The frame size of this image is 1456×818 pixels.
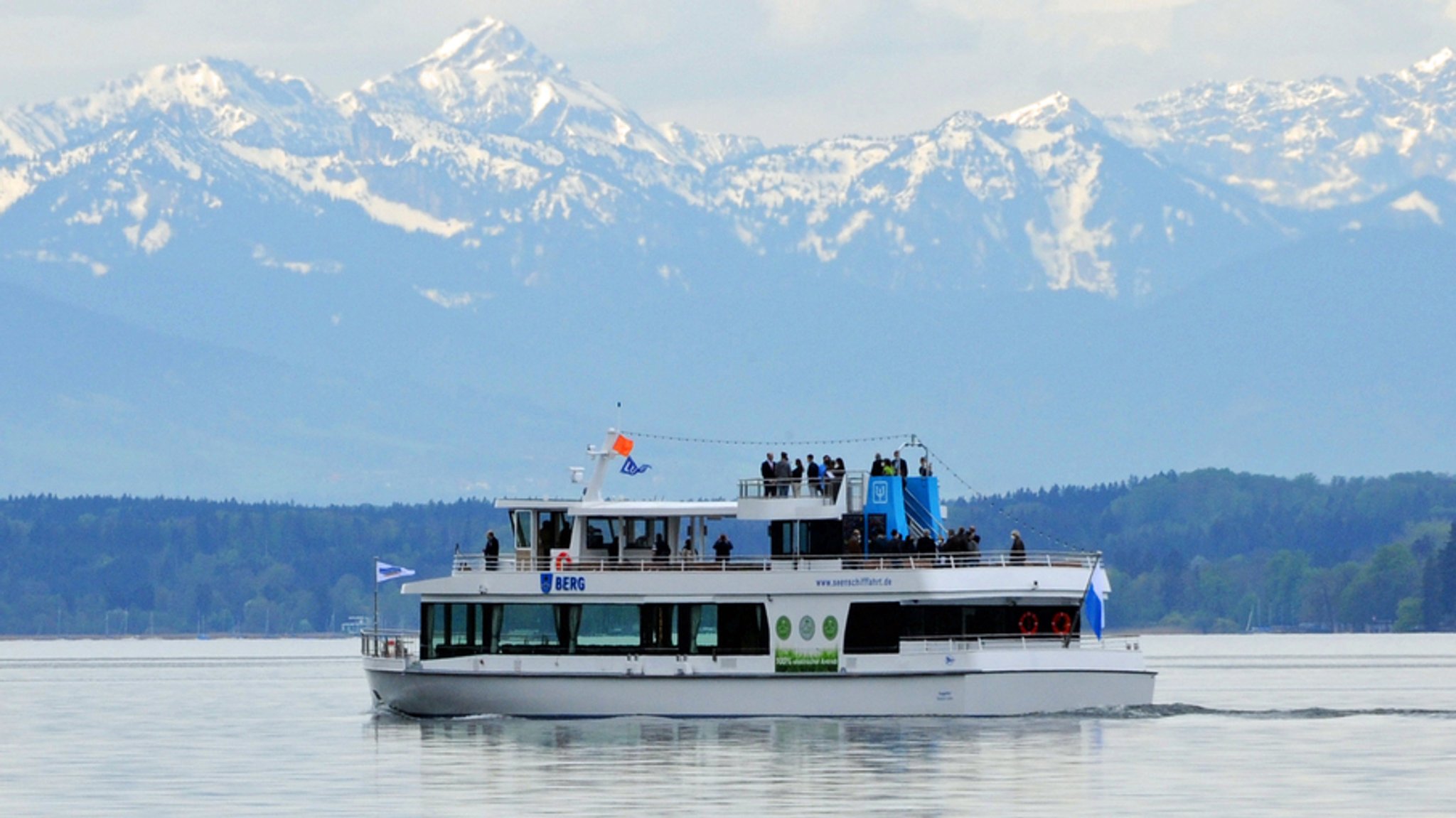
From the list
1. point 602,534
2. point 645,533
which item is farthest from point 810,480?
point 602,534

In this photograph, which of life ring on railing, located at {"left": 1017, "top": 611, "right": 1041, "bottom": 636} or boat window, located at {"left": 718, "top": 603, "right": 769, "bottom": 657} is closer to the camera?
life ring on railing, located at {"left": 1017, "top": 611, "right": 1041, "bottom": 636}

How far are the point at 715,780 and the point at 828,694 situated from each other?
1553 cm

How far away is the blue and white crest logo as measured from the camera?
7481 cm

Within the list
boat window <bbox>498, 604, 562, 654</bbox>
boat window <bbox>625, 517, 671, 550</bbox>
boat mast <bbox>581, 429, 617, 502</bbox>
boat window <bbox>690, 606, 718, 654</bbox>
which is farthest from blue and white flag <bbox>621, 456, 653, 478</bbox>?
boat window <bbox>690, 606, 718, 654</bbox>

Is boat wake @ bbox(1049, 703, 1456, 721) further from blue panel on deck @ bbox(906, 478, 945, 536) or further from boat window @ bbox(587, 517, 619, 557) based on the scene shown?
boat window @ bbox(587, 517, 619, 557)

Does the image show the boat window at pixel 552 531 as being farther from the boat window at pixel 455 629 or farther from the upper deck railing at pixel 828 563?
the boat window at pixel 455 629

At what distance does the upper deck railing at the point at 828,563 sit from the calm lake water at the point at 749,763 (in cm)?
373

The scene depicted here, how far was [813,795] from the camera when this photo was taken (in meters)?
54.2

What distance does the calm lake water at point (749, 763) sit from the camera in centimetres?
5322

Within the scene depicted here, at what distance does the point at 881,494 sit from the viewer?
7488 centimetres

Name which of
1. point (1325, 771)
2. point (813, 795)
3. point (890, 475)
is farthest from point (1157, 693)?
point (813, 795)

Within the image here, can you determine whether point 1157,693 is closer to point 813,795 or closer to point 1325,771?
point 1325,771

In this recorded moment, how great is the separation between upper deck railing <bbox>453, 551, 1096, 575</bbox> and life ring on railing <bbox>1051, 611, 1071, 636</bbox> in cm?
118

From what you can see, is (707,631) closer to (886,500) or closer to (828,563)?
(828,563)
